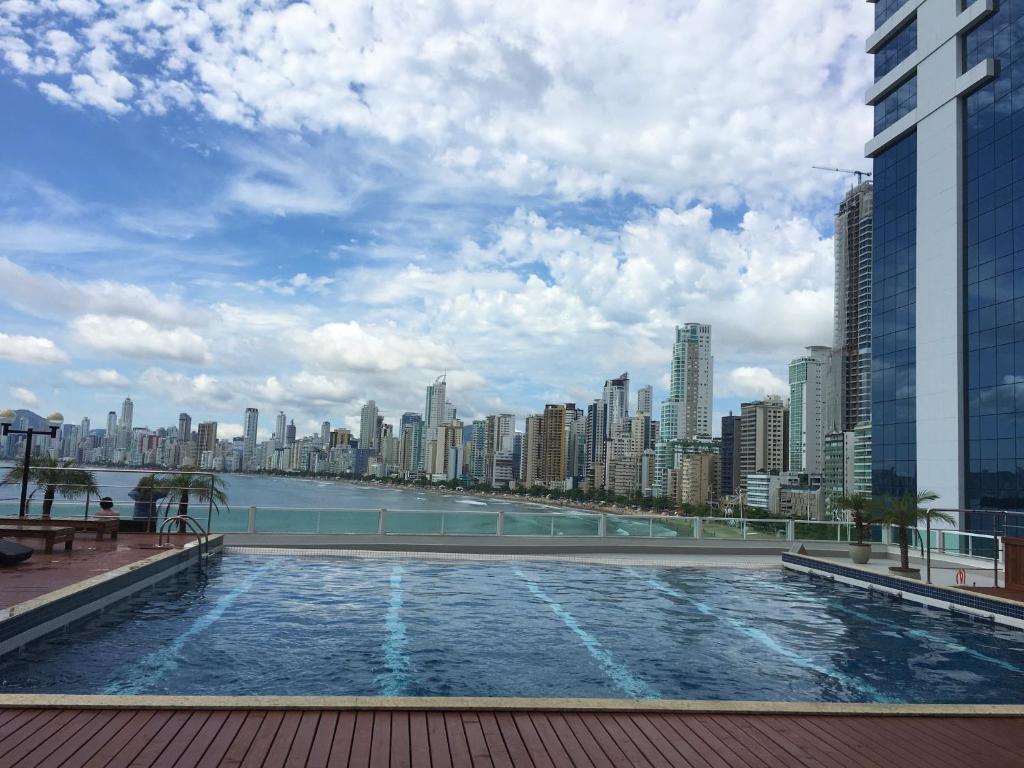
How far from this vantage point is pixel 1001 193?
24625 millimetres

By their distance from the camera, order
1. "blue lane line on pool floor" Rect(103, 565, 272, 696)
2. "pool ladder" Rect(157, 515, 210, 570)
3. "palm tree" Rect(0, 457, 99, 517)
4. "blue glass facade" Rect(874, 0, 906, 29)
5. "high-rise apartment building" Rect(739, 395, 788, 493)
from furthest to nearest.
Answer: "high-rise apartment building" Rect(739, 395, 788, 493), "blue glass facade" Rect(874, 0, 906, 29), "palm tree" Rect(0, 457, 99, 517), "pool ladder" Rect(157, 515, 210, 570), "blue lane line on pool floor" Rect(103, 565, 272, 696)

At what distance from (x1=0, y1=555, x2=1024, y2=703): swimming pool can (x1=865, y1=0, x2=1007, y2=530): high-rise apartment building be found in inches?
606

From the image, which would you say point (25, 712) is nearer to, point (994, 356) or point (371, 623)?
point (371, 623)

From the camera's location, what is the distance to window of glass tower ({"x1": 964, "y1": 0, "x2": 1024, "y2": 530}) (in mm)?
23734

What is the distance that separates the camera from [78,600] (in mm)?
8516

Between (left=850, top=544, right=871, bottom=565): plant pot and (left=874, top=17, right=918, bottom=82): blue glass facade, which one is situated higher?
(left=874, top=17, right=918, bottom=82): blue glass facade

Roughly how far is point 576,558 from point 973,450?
57.9 feet

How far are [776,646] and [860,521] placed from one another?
961cm

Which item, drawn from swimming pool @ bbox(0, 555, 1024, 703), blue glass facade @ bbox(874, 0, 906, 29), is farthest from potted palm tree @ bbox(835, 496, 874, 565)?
blue glass facade @ bbox(874, 0, 906, 29)

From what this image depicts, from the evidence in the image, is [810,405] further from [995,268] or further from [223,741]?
[223,741]

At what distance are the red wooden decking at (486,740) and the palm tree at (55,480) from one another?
1183 cm

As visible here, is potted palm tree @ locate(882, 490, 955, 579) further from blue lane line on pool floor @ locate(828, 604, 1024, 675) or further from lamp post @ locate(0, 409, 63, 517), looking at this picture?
lamp post @ locate(0, 409, 63, 517)

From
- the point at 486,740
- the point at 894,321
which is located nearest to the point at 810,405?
the point at 894,321

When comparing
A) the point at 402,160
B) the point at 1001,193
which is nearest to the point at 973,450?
the point at 1001,193
